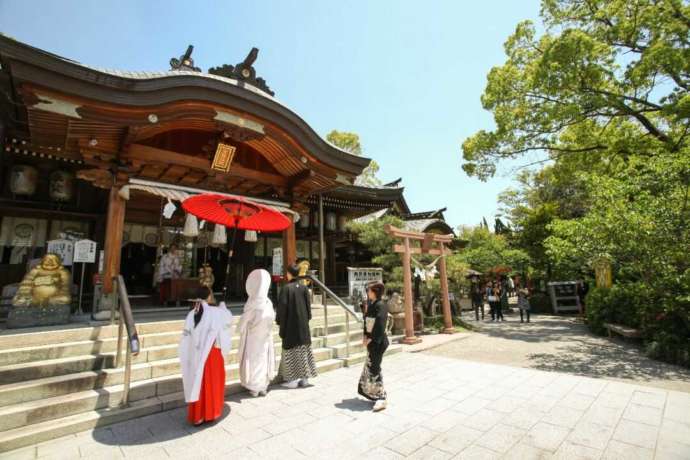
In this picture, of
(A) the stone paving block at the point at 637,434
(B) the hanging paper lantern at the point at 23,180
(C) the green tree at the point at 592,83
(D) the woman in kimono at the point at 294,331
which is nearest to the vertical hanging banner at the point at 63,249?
(B) the hanging paper lantern at the point at 23,180

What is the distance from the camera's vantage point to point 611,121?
12.7 m

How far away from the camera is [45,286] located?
5.38m

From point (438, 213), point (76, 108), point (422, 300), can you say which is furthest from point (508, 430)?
point (438, 213)

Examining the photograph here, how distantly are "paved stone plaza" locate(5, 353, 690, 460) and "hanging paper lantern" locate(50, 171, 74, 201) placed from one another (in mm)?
6601

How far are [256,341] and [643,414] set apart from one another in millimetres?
5100

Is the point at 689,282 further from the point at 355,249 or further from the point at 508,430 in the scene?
the point at 355,249

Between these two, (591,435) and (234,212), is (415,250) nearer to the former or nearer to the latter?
(234,212)

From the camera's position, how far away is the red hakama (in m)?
3.55

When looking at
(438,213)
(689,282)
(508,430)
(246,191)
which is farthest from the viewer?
(438,213)

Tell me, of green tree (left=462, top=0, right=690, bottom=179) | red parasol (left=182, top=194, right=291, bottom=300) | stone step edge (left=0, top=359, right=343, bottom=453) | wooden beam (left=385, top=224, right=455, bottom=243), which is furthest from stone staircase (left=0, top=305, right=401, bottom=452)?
green tree (left=462, top=0, right=690, bottom=179)

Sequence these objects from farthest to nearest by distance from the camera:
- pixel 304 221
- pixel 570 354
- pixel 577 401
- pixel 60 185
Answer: pixel 304 221 < pixel 570 354 < pixel 60 185 < pixel 577 401

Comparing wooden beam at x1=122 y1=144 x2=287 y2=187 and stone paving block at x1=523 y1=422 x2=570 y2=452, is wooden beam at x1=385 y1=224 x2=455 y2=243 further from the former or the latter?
stone paving block at x1=523 y1=422 x2=570 y2=452

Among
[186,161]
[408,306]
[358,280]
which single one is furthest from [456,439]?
[358,280]

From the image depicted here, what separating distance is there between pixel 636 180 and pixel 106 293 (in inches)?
460
